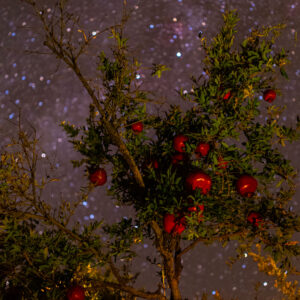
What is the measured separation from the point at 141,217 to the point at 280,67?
1.89 m

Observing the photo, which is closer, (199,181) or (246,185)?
(199,181)

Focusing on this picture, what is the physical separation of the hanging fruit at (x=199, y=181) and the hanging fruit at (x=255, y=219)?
26.1 inches

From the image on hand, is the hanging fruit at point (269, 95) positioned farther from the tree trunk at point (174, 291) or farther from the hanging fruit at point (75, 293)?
the hanging fruit at point (75, 293)

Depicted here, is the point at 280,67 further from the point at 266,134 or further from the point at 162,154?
the point at 162,154

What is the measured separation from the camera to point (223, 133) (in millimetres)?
2801

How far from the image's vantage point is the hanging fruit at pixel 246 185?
2.78 m

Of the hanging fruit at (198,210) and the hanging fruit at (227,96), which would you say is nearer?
the hanging fruit at (198,210)

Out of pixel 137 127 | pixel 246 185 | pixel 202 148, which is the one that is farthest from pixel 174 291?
pixel 137 127

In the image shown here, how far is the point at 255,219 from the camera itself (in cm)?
293

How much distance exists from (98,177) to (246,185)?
54.8 inches

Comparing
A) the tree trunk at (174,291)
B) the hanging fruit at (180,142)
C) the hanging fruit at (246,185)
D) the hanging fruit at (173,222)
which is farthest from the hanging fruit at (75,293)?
the hanging fruit at (246,185)

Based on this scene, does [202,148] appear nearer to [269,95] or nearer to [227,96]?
[227,96]

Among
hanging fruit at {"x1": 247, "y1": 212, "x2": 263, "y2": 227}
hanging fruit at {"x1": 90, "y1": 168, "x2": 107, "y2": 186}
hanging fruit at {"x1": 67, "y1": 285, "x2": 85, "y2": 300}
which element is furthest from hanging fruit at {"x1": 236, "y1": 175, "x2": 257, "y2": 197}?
hanging fruit at {"x1": 67, "y1": 285, "x2": 85, "y2": 300}

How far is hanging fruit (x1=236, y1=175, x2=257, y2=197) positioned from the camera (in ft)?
9.11
